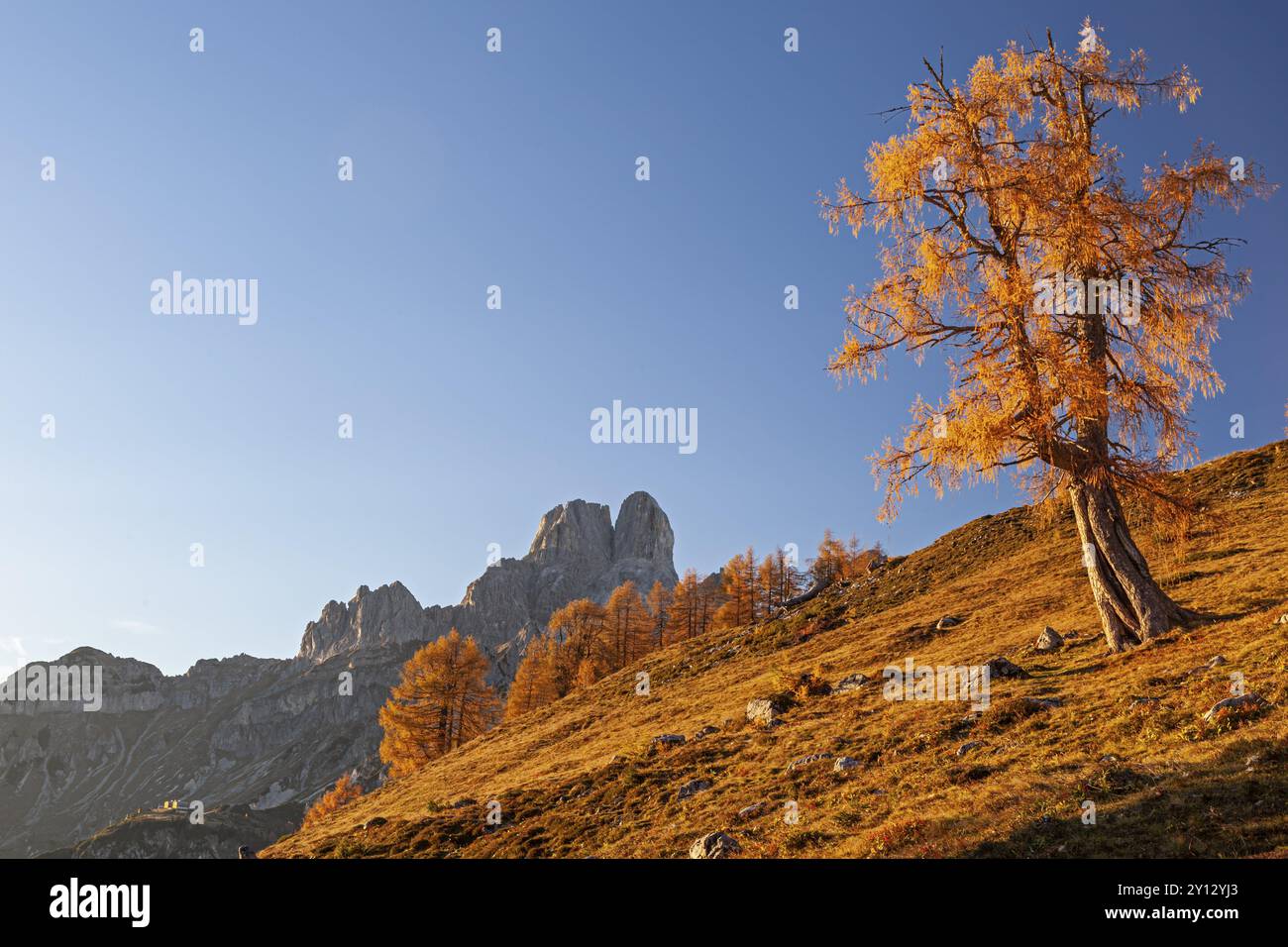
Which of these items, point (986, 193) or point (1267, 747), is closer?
point (1267, 747)

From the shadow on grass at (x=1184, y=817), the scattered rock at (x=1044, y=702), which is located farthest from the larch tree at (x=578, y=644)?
the shadow on grass at (x=1184, y=817)

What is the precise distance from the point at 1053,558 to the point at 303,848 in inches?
1505

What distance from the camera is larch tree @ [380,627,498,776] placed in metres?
55.5

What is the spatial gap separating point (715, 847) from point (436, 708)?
156ft

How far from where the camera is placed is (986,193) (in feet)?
64.6

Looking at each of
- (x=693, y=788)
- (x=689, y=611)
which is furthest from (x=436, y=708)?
(x=693, y=788)

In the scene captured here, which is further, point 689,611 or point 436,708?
point 689,611

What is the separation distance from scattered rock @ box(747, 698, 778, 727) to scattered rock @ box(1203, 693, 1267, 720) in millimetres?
13573

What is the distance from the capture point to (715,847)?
1334 cm

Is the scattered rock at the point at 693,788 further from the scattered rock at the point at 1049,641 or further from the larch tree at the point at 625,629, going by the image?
the larch tree at the point at 625,629

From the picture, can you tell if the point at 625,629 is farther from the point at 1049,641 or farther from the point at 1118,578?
the point at 1118,578

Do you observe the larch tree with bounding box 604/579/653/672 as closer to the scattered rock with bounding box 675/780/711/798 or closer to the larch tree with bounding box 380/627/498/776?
the larch tree with bounding box 380/627/498/776
